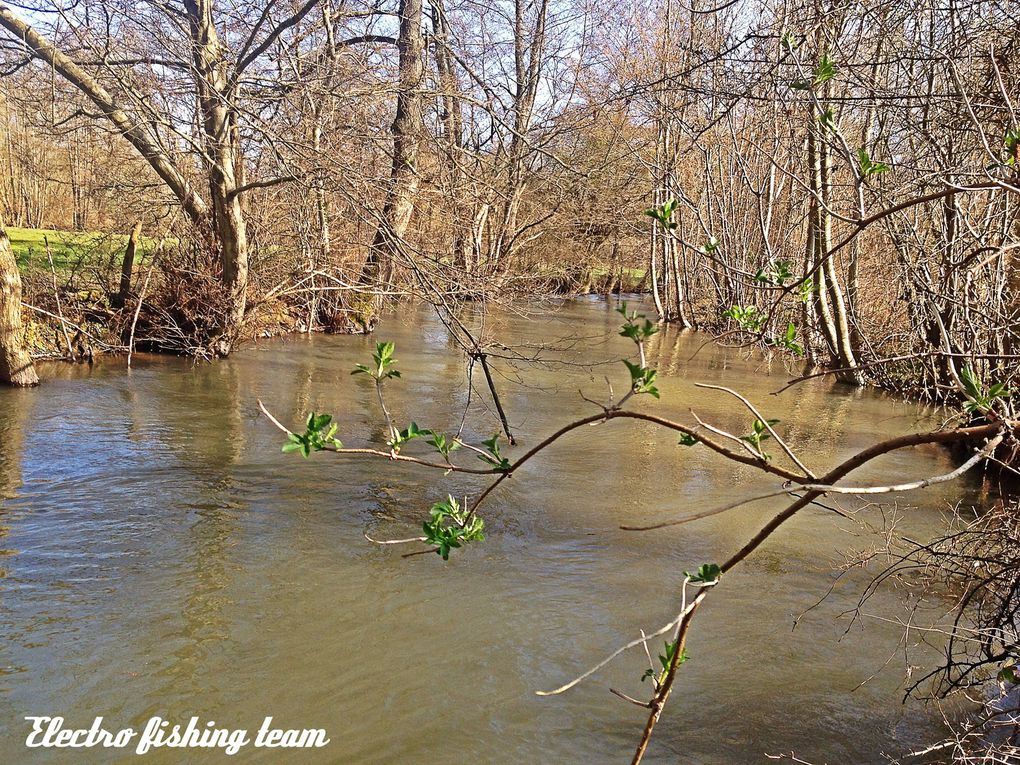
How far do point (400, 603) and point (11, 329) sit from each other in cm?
775

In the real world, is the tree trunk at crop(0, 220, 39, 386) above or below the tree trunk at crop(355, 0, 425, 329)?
below

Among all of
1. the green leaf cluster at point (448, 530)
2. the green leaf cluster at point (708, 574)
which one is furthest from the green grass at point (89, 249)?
the green leaf cluster at point (708, 574)

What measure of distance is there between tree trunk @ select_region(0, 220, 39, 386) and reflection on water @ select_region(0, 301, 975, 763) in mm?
862

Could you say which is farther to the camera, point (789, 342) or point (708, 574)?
point (789, 342)

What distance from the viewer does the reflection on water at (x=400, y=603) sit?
418 centimetres

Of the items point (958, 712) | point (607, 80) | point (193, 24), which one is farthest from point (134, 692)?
point (607, 80)

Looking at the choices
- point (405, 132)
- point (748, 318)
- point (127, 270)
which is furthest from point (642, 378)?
point (127, 270)

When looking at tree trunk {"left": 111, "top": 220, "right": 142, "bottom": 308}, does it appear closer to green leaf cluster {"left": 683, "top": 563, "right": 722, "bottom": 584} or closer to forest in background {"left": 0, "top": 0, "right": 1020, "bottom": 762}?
forest in background {"left": 0, "top": 0, "right": 1020, "bottom": 762}

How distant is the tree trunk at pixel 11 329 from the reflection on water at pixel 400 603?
2.83 ft

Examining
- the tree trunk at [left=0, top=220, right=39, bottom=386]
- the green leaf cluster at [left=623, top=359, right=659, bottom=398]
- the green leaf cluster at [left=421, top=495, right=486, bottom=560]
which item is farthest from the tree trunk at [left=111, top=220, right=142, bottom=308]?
the green leaf cluster at [left=623, top=359, right=659, bottom=398]

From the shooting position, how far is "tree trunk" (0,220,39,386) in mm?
10320

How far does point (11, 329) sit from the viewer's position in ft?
34.6

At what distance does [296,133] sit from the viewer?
9.49 metres

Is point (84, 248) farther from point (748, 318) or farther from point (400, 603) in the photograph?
point (748, 318)
